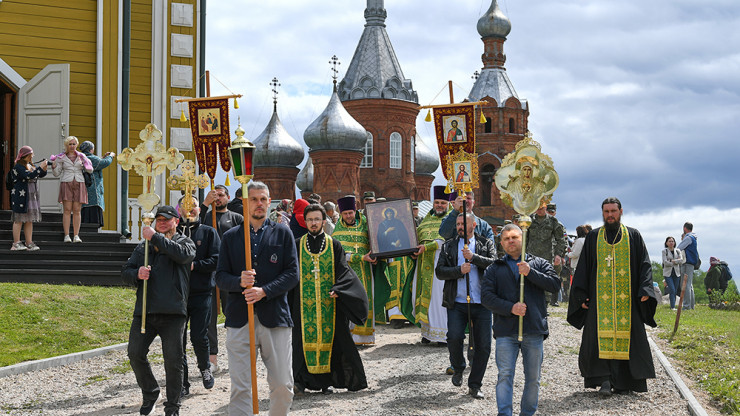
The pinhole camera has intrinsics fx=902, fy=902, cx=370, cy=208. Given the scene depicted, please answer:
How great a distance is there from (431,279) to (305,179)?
4565 centimetres

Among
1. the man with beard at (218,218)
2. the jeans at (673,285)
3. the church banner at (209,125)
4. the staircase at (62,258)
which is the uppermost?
the church banner at (209,125)

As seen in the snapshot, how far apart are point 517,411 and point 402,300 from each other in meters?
4.70

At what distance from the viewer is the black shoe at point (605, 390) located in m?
8.88

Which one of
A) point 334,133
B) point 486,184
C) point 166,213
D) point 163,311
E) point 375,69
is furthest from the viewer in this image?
point 486,184

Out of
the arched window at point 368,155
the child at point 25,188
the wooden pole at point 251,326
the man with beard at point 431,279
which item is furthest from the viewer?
the arched window at point 368,155

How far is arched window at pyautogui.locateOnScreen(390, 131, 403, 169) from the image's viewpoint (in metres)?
57.4

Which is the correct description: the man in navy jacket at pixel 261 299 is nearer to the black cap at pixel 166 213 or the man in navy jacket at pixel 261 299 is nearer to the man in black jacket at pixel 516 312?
the black cap at pixel 166 213

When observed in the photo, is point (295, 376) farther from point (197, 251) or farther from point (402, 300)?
point (402, 300)

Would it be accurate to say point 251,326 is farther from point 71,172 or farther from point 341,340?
point 71,172

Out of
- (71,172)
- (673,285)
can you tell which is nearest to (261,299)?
(71,172)

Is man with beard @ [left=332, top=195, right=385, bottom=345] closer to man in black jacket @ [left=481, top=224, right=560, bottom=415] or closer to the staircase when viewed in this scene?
man in black jacket @ [left=481, top=224, right=560, bottom=415]

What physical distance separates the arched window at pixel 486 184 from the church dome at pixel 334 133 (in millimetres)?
13470

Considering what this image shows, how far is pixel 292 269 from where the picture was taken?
6.90 m

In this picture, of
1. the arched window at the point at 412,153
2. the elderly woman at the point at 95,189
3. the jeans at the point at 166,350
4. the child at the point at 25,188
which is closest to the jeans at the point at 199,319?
the jeans at the point at 166,350
